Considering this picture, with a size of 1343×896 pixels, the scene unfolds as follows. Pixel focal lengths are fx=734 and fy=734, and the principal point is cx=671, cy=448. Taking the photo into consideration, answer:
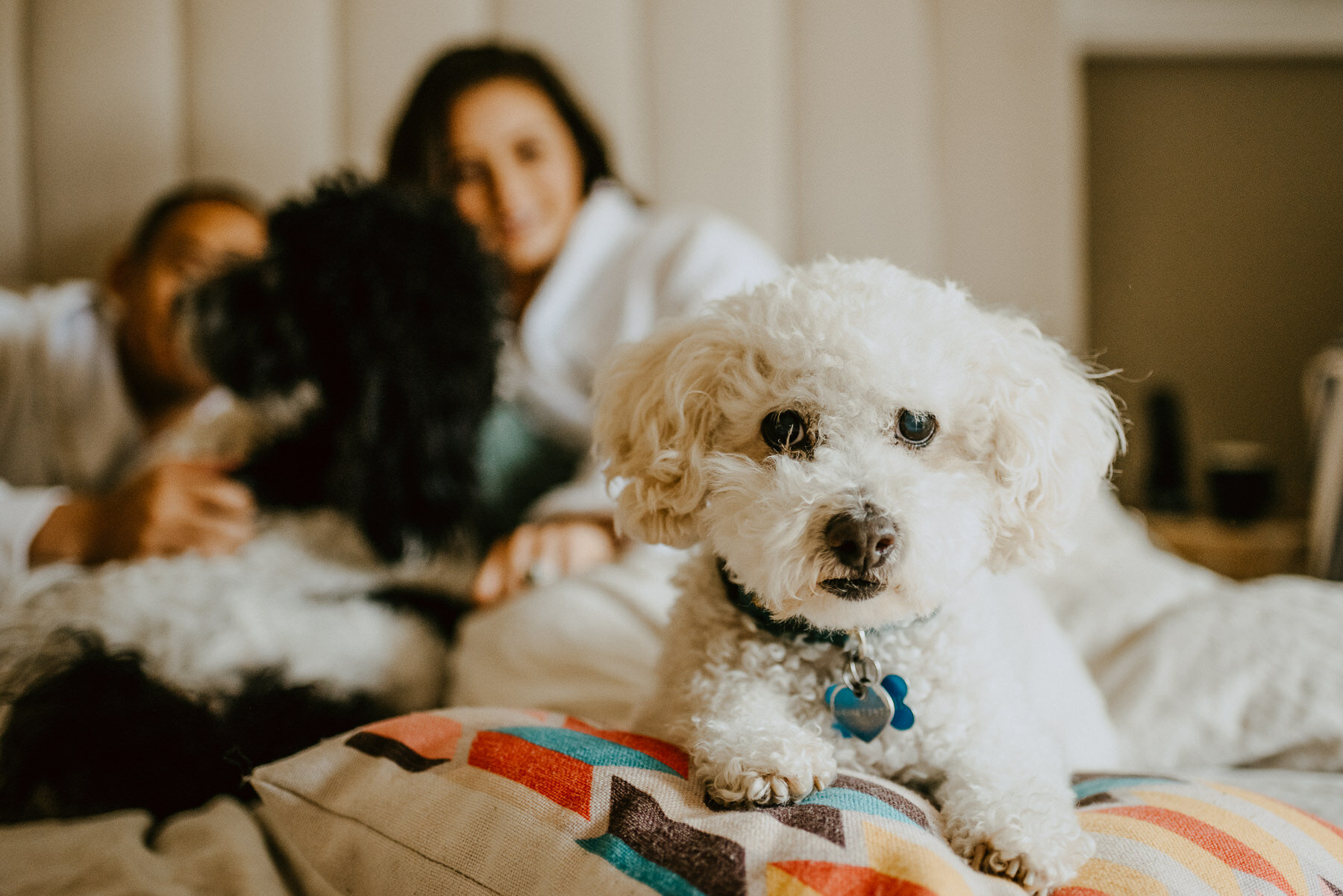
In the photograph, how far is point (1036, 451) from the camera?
0.58m

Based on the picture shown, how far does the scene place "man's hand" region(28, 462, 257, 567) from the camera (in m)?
1.06

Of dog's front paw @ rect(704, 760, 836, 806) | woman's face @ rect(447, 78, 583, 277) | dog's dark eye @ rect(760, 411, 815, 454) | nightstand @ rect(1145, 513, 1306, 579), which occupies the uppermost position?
woman's face @ rect(447, 78, 583, 277)

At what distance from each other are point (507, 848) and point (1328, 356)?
1.88m

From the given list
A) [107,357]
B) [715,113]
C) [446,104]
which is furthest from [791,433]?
[107,357]

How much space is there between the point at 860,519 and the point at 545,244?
53.6 inches

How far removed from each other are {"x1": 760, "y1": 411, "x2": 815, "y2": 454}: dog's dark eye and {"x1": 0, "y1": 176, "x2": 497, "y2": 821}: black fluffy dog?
622 millimetres

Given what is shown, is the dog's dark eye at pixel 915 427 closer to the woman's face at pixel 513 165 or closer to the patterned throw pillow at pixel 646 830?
the patterned throw pillow at pixel 646 830

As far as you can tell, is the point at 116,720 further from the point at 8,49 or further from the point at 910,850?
the point at 8,49

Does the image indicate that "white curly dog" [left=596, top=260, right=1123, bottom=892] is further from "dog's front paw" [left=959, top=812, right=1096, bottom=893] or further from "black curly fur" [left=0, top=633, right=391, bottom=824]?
"black curly fur" [left=0, top=633, right=391, bottom=824]

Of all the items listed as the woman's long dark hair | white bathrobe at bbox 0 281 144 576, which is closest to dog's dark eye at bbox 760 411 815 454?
the woman's long dark hair

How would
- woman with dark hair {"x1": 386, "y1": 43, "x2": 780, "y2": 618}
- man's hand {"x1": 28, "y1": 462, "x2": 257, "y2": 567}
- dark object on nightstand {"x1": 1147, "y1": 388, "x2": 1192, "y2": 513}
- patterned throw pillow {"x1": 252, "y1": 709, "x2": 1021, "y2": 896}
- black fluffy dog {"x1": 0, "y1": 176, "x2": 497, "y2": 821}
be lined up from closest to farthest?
patterned throw pillow {"x1": 252, "y1": 709, "x2": 1021, "y2": 896}
black fluffy dog {"x1": 0, "y1": 176, "x2": 497, "y2": 821}
man's hand {"x1": 28, "y1": 462, "x2": 257, "y2": 567}
woman with dark hair {"x1": 386, "y1": 43, "x2": 780, "y2": 618}
dark object on nightstand {"x1": 1147, "y1": 388, "x2": 1192, "y2": 513}

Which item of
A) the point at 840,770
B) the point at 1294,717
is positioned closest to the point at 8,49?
the point at 840,770

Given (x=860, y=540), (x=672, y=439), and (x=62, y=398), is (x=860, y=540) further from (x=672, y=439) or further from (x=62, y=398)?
(x=62, y=398)

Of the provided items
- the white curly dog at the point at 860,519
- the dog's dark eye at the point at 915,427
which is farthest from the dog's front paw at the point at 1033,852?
the dog's dark eye at the point at 915,427
